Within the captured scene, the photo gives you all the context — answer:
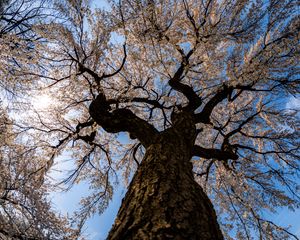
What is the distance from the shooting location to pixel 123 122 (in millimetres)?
4379

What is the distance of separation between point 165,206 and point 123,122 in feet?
8.44

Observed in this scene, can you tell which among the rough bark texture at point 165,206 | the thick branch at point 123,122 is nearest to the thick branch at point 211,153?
the thick branch at point 123,122

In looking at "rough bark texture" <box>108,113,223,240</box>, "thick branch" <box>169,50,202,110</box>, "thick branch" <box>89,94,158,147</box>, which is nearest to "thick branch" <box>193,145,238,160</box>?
"thick branch" <box>169,50,202,110</box>

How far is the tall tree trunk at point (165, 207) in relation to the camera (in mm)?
1680

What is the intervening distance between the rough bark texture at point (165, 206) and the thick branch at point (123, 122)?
0.91 m

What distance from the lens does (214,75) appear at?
661 centimetres

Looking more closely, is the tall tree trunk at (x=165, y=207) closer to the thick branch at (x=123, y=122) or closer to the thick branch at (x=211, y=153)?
the thick branch at (x=123, y=122)

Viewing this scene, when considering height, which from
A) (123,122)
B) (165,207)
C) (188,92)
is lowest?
(165,207)

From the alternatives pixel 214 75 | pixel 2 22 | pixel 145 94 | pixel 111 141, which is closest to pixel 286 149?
pixel 214 75

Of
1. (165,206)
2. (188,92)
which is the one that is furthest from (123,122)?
(165,206)

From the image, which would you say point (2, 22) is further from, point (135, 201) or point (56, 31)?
point (135, 201)

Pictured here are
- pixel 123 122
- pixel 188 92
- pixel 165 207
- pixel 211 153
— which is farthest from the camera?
pixel 188 92

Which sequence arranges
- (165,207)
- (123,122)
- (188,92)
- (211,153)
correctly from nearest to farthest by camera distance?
(165,207), (123,122), (211,153), (188,92)

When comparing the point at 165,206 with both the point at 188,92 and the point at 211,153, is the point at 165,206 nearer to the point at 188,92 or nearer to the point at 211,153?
the point at 211,153
